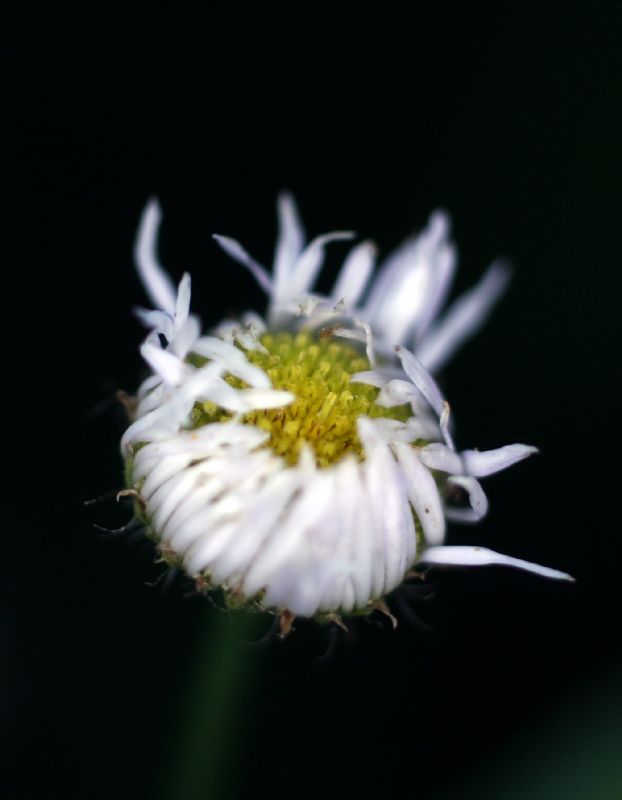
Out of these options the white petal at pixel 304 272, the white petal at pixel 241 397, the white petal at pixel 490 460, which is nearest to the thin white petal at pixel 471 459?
the white petal at pixel 490 460

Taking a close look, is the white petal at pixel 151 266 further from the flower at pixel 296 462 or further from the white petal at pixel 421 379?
the white petal at pixel 421 379

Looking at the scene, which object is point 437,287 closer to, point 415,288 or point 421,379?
point 415,288

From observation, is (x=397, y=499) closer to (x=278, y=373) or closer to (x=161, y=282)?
(x=278, y=373)

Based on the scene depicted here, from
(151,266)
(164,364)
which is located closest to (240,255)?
(151,266)

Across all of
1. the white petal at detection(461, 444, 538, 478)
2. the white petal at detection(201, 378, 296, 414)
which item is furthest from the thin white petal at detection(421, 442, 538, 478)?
the white petal at detection(201, 378, 296, 414)

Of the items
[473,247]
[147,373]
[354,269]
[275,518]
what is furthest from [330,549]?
[473,247]

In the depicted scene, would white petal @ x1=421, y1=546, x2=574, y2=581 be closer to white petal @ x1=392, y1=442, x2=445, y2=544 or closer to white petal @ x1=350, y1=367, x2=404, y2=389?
white petal @ x1=392, y1=442, x2=445, y2=544
